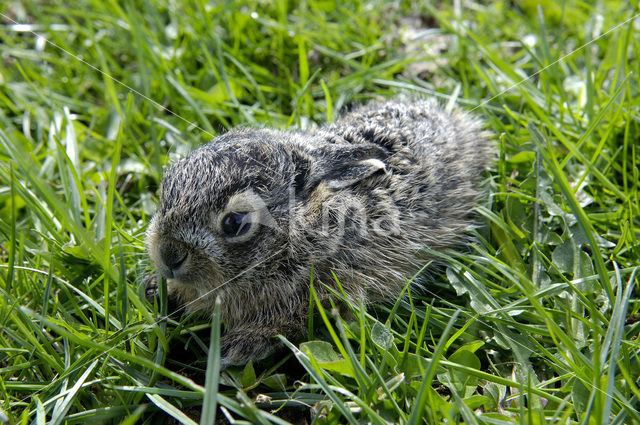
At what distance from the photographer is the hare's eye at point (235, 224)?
124 inches

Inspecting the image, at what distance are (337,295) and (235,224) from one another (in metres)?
0.76

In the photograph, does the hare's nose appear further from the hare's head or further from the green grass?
the green grass

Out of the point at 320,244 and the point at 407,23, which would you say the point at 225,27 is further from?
the point at 320,244

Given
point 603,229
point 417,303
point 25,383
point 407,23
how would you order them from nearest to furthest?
point 25,383 → point 417,303 → point 603,229 → point 407,23

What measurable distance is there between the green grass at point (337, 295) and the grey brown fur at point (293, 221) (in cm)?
21

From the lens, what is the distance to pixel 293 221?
3.32 metres

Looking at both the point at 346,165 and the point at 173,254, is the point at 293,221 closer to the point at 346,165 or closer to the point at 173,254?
the point at 346,165

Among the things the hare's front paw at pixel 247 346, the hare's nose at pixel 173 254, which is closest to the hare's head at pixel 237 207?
the hare's nose at pixel 173 254

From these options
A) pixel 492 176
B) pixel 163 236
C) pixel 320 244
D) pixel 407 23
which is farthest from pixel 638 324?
pixel 407 23

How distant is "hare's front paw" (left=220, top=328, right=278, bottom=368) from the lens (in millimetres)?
3102

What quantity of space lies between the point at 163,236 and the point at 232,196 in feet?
1.63

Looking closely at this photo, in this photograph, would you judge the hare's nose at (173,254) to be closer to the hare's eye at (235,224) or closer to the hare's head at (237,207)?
the hare's head at (237,207)

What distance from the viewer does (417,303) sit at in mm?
3564

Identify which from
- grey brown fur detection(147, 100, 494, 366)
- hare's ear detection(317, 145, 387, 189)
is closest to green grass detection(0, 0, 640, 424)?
grey brown fur detection(147, 100, 494, 366)
